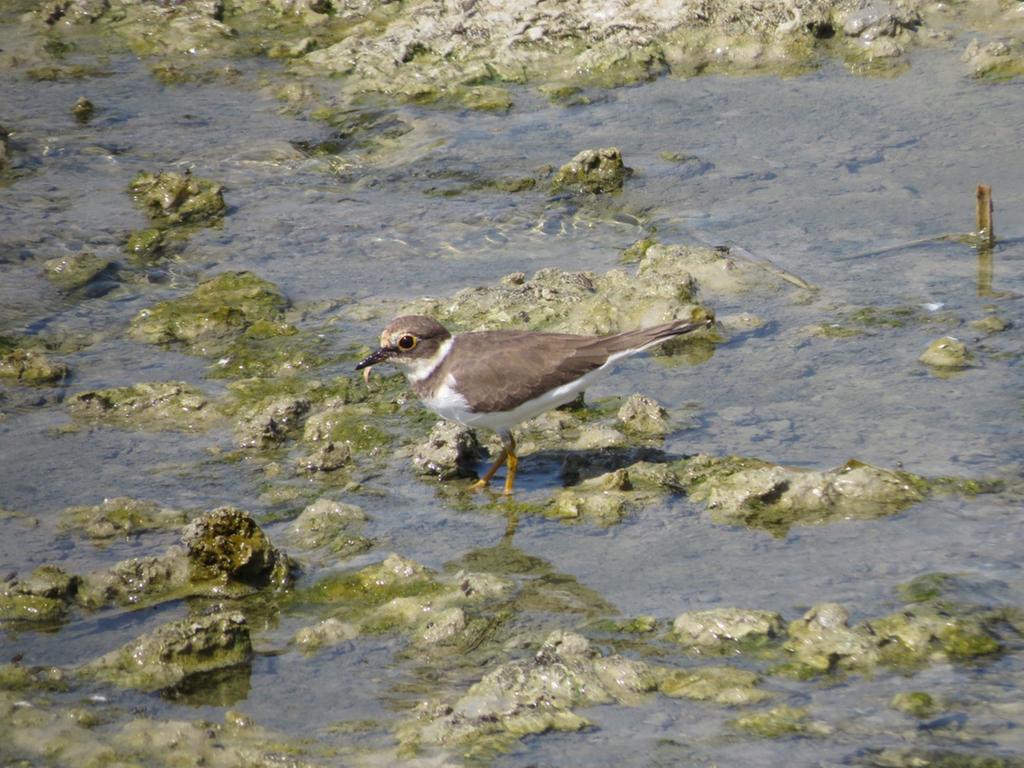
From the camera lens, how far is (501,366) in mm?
7969

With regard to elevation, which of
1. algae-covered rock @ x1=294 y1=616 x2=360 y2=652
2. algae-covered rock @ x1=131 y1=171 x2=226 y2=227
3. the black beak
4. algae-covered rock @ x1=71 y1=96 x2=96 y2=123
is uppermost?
algae-covered rock @ x1=71 y1=96 x2=96 y2=123

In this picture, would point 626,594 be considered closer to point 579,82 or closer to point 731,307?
point 731,307

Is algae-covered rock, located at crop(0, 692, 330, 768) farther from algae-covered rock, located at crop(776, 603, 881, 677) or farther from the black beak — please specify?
the black beak

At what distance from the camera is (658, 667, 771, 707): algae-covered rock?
5480 millimetres

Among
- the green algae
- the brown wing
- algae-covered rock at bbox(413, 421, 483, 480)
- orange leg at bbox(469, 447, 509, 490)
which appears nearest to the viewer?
the brown wing

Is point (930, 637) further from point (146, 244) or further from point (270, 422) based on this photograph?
point (146, 244)

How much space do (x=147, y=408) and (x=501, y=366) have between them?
248 centimetres

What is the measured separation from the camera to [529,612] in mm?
6438

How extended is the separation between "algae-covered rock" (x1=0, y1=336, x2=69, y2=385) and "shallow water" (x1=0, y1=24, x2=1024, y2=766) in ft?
0.47

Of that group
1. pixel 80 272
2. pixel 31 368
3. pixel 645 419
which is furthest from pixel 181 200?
pixel 645 419

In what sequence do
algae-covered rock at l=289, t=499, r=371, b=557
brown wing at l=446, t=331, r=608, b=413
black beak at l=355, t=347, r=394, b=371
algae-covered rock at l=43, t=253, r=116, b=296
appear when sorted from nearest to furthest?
algae-covered rock at l=289, t=499, r=371, b=557 → brown wing at l=446, t=331, r=608, b=413 → black beak at l=355, t=347, r=394, b=371 → algae-covered rock at l=43, t=253, r=116, b=296

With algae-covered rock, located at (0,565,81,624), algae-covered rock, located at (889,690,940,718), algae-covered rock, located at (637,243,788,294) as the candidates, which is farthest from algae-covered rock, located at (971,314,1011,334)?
algae-covered rock, located at (0,565,81,624)

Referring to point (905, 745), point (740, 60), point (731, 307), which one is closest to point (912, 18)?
point (740, 60)

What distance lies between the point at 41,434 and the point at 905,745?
18.9ft
